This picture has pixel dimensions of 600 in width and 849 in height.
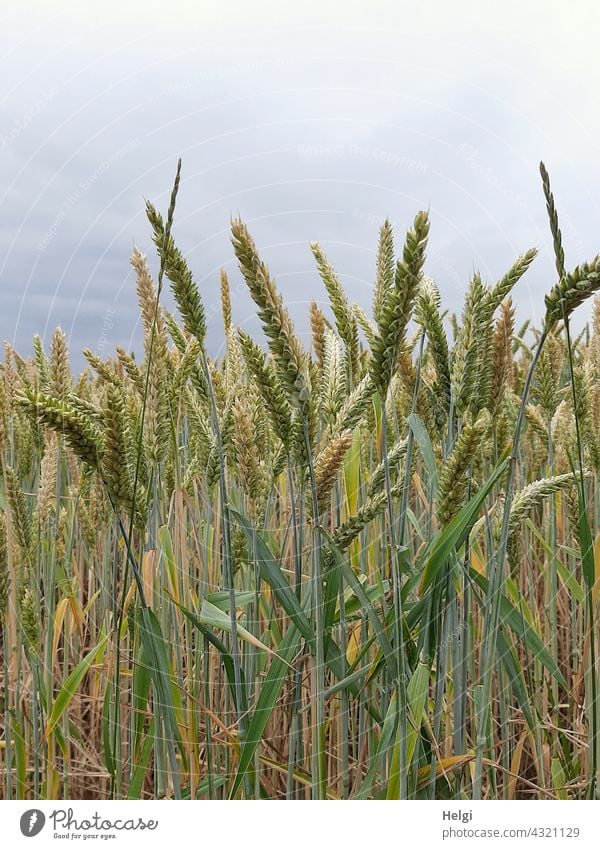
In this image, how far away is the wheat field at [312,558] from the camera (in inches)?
34.4

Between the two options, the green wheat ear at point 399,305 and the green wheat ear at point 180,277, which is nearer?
the green wheat ear at point 399,305

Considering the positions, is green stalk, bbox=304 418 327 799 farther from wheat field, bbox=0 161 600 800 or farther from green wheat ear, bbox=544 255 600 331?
green wheat ear, bbox=544 255 600 331

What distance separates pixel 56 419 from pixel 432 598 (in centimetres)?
59

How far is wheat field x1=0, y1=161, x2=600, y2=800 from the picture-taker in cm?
87

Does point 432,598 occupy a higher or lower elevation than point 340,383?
lower

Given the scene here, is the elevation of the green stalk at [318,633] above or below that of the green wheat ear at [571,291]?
below

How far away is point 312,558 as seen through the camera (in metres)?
1.13

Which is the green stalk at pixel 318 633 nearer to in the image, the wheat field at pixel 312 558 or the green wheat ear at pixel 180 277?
the wheat field at pixel 312 558

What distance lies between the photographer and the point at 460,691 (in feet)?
3.47

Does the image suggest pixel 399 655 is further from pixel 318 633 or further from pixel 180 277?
pixel 180 277

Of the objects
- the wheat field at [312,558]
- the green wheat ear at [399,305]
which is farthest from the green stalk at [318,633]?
the green wheat ear at [399,305]

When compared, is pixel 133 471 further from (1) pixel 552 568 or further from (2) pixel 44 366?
(1) pixel 552 568

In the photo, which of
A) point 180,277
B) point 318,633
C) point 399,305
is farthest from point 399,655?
point 180,277
